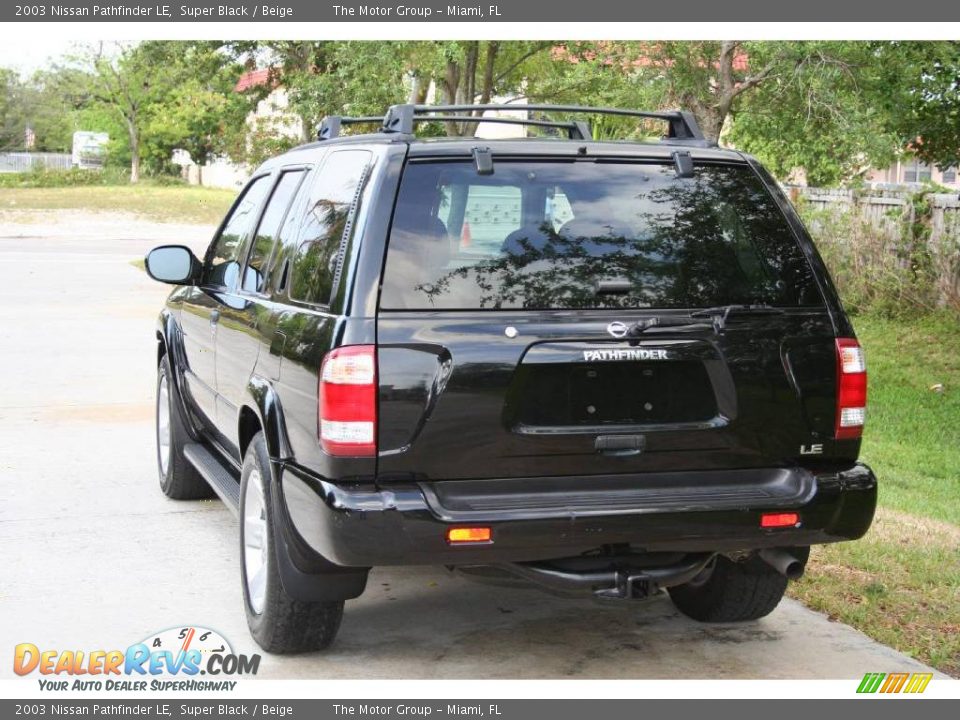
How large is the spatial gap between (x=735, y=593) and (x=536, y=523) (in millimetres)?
1523

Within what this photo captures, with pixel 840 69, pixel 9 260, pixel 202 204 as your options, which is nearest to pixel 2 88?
pixel 202 204

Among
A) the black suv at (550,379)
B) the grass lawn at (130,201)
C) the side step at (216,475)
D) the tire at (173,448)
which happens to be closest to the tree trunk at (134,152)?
the grass lawn at (130,201)

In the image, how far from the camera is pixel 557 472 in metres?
4.46

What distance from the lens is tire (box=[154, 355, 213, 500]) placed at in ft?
24.5

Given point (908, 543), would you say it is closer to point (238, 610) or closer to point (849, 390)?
point (849, 390)

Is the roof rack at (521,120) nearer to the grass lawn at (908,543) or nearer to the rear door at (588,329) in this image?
the rear door at (588,329)

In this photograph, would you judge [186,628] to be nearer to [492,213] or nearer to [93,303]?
[492,213]

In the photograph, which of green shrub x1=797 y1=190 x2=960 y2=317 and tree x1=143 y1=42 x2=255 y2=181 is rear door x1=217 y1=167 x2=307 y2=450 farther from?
tree x1=143 y1=42 x2=255 y2=181

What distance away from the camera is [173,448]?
757 centimetres

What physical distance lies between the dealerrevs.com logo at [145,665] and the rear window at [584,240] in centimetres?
160

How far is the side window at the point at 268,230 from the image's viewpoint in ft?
18.7

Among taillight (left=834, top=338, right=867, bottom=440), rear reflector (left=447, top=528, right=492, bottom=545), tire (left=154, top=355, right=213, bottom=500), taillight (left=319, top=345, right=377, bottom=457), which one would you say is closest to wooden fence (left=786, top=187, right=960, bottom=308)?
tire (left=154, top=355, right=213, bottom=500)

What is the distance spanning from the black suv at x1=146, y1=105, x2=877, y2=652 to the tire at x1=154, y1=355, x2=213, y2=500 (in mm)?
2494

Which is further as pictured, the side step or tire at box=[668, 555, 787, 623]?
the side step
